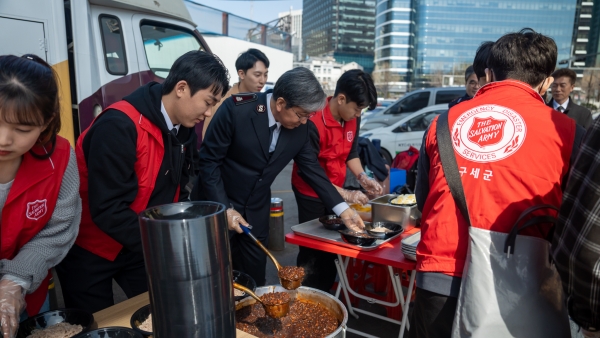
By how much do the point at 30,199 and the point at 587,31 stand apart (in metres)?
63.8

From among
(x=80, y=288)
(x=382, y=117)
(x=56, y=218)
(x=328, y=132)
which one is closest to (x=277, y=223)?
(x=328, y=132)

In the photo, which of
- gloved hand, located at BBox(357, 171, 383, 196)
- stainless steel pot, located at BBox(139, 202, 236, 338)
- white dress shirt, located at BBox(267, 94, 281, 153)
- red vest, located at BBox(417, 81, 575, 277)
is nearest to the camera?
stainless steel pot, located at BBox(139, 202, 236, 338)

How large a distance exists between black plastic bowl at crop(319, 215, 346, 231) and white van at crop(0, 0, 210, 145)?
239 centimetres

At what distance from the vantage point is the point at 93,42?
157 inches

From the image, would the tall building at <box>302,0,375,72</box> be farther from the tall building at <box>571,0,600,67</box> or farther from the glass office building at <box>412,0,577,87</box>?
the tall building at <box>571,0,600,67</box>

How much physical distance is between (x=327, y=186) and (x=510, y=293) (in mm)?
1544

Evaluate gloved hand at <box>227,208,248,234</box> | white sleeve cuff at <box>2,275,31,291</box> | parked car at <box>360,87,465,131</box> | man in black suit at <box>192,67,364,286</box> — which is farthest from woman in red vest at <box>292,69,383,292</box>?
parked car at <box>360,87,465,131</box>

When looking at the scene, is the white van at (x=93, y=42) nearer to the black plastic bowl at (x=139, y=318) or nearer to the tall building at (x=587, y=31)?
the black plastic bowl at (x=139, y=318)

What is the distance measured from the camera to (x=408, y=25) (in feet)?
289

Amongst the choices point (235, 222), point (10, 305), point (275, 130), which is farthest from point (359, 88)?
point (10, 305)

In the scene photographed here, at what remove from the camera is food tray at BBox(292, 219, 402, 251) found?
93.1 inches

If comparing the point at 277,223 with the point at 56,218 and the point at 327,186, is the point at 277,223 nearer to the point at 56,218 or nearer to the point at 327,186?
the point at 327,186

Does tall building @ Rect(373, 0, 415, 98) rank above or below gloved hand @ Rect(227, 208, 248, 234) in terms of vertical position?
above

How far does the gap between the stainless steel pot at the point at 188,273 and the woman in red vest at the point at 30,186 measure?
56cm
